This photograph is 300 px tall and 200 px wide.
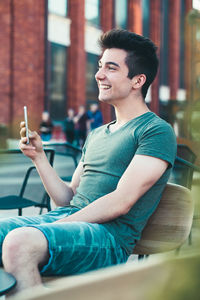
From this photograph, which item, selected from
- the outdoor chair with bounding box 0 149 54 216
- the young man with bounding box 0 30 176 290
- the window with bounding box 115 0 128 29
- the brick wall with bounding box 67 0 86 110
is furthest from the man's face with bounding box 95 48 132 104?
the window with bounding box 115 0 128 29

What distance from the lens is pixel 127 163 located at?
183 cm

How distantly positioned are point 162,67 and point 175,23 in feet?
10.6

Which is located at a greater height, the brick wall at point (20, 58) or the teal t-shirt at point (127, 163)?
the brick wall at point (20, 58)

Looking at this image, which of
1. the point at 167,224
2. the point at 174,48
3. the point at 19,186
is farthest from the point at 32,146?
the point at 174,48

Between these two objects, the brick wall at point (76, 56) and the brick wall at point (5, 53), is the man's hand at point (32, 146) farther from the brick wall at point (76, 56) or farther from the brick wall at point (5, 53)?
the brick wall at point (76, 56)

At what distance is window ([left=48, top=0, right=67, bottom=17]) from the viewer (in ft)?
60.9

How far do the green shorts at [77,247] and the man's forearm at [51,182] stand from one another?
35 cm

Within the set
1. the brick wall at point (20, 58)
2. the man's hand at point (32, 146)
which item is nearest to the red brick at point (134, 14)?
the brick wall at point (20, 58)

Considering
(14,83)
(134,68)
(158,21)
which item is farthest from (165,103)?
(134,68)

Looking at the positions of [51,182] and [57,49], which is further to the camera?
[57,49]

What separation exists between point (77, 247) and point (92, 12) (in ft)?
67.7

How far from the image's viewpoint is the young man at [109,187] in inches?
60.7

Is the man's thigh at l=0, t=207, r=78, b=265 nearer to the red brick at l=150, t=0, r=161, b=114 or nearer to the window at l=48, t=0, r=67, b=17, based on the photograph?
the window at l=48, t=0, r=67, b=17

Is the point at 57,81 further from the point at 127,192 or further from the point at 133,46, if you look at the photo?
the point at 127,192
